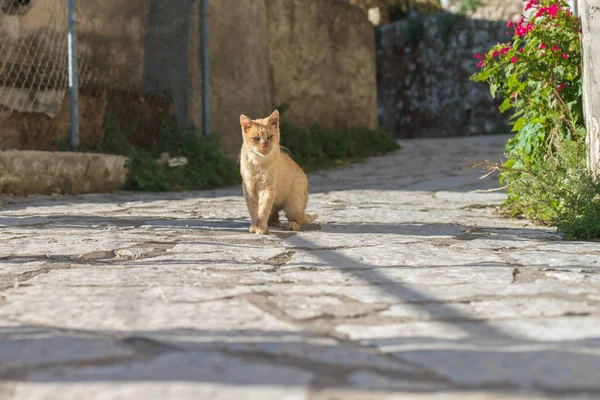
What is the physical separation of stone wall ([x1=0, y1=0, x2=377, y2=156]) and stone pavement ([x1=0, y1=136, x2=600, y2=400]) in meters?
3.21

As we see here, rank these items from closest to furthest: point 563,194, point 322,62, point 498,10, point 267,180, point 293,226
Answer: point 563,194, point 267,180, point 293,226, point 322,62, point 498,10

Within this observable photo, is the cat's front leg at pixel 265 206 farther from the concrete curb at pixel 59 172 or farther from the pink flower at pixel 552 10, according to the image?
the concrete curb at pixel 59 172

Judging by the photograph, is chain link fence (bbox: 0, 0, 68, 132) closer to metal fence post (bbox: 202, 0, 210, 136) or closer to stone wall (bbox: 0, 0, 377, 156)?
stone wall (bbox: 0, 0, 377, 156)

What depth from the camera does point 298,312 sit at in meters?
2.01

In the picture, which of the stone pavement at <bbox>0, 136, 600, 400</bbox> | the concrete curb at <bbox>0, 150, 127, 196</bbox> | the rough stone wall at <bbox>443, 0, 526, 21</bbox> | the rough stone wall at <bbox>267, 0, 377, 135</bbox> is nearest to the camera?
the stone pavement at <bbox>0, 136, 600, 400</bbox>

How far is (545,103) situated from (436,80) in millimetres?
10495

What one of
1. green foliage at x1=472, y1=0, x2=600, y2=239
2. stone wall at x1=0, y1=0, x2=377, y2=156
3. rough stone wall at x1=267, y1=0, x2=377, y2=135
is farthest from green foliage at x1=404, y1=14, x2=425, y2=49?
green foliage at x1=472, y1=0, x2=600, y2=239

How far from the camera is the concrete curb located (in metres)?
5.92

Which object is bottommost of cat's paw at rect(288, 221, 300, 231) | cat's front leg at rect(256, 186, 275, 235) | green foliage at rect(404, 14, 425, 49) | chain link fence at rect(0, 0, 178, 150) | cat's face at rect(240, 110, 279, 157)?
cat's paw at rect(288, 221, 300, 231)

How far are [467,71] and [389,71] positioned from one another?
176 centimetres

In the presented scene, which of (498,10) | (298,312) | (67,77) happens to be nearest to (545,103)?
(298,312)

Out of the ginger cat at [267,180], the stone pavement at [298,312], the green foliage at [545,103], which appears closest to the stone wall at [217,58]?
the stone pavement at [298,312]

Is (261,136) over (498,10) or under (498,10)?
under

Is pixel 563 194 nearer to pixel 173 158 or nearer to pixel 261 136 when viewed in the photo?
pixel 261 136
